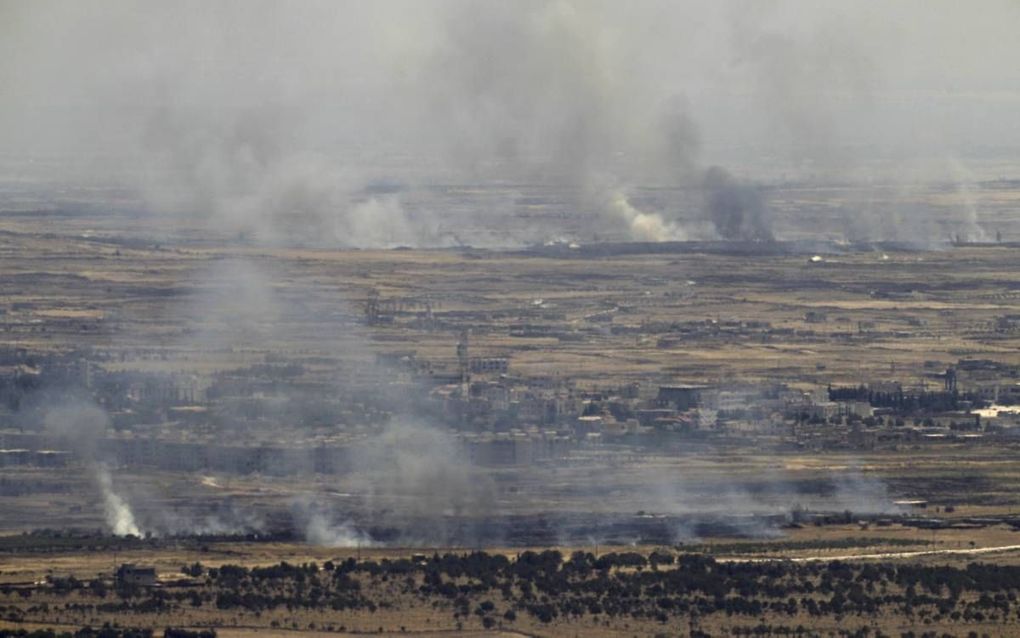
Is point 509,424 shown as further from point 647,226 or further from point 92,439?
point 647,226

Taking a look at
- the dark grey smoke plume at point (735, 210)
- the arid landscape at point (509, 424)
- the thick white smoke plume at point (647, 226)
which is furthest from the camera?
the dark grey smoke plume at point (735, 210)

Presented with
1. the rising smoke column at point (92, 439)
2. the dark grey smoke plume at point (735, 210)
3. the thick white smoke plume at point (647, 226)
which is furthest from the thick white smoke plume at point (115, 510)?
the dark grey smoke plume at point (735, 210)

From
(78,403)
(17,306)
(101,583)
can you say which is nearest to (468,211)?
(17,306)

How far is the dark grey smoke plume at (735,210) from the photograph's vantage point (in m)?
149

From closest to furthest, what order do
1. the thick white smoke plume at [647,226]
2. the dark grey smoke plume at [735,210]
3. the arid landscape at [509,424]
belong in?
the arid landscape at [509,424]
the thick white smoke plume at [647,226]
the dark grey smoke plume at [735,210]

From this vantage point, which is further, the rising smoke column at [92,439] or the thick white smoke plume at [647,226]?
the thick white smoke plume at [647,226]

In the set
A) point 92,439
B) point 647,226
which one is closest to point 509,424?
point 92,439

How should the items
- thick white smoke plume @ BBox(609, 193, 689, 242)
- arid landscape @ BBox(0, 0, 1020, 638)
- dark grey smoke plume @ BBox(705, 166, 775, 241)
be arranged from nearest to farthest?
arid landscape @ BBox(0, 0, 1020, 638) < thick white smoke plume @ BBox(609, 193, 689, 242) < dark grey smoke plume @ BBox(705, 166, 775, 241)

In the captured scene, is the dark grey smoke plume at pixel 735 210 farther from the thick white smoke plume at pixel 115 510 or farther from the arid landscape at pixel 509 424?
the thick white smoke plume at pixel 115 510

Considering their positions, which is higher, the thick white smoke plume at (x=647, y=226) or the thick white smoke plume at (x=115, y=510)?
the thick white smoke plume at (x=647, y=226)

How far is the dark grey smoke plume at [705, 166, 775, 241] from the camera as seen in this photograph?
488ft

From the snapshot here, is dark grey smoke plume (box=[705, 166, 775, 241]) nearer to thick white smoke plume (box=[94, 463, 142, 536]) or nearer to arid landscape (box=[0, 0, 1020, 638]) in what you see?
arid landscape (box=[0, 0, 1020, 638])

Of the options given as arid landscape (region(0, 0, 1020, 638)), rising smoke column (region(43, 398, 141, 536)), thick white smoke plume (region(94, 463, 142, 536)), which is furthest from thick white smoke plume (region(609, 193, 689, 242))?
thick white smoke plume (region(94, 463, 142, 536))

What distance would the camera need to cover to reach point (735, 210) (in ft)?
497
